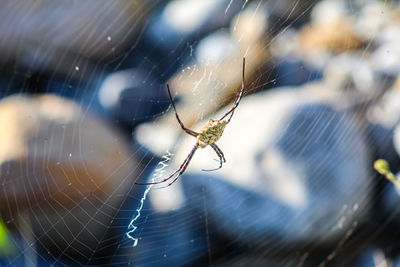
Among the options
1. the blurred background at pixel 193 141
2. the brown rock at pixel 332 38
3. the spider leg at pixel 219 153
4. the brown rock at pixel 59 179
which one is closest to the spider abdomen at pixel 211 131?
the spider leg at pixel 219 153

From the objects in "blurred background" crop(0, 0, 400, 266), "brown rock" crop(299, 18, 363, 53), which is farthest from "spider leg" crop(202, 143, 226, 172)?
"brown rock" crop(299, 18, 363, 53)

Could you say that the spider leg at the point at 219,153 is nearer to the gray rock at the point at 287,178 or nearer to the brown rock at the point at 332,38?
the gray rock at the point at 287,178

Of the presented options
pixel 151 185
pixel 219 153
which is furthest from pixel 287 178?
pixel 151 185

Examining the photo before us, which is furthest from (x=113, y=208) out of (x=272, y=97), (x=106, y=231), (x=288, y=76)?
(x=288, y=76)

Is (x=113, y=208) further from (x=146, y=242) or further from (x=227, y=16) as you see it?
(x=227, y=16)

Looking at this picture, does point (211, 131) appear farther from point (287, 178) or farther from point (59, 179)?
point (59, 179)

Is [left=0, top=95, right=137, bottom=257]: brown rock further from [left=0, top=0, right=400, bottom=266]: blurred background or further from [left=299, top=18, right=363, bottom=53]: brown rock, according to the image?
[left=299, top=18, right=363, bottom=53]: brown rock
